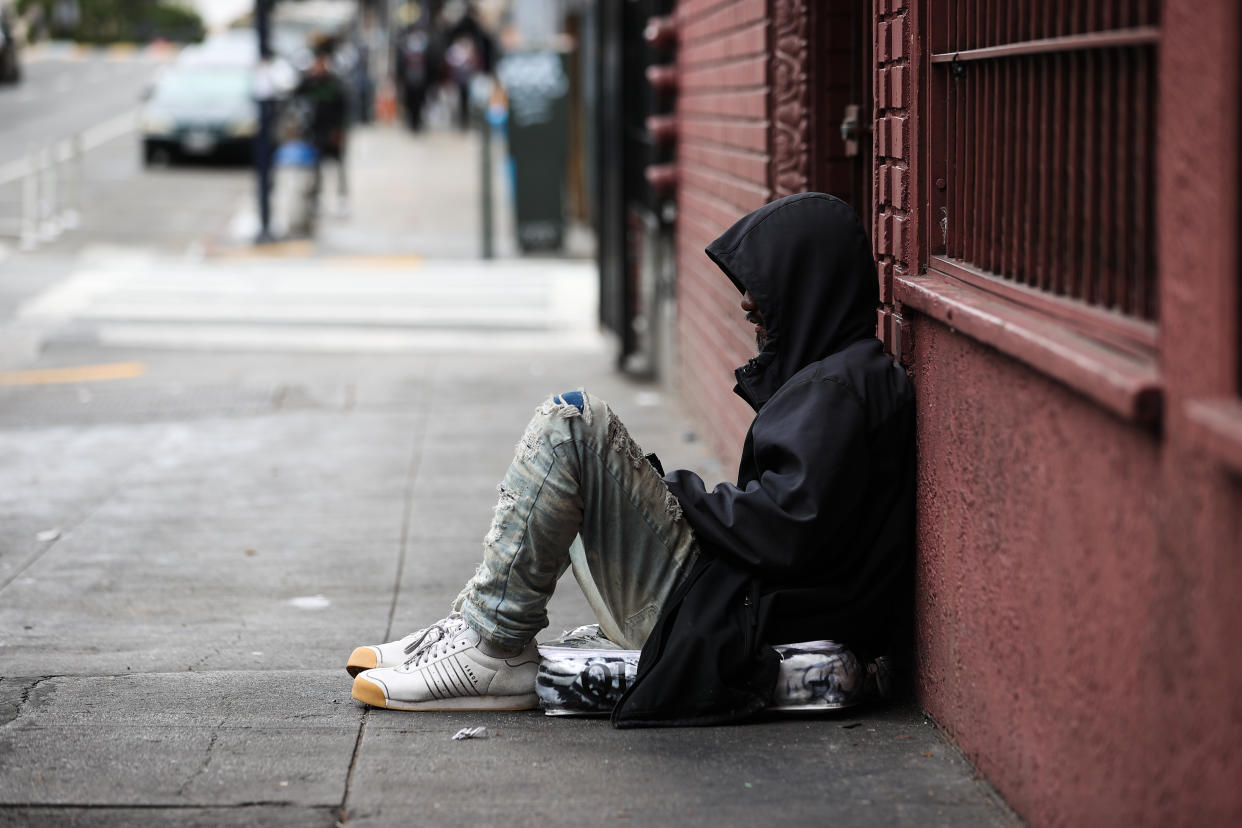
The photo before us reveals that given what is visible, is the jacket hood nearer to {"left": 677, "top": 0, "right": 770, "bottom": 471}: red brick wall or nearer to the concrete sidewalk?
the concrete sidewalk

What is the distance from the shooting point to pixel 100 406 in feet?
29.7

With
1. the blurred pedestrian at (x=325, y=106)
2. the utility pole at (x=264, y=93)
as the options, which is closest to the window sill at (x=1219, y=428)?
the utility pole at (x=264, y=93)

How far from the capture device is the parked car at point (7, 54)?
1554 inches

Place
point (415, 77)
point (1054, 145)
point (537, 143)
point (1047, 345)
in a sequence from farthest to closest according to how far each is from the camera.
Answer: point (415, 77) < point (537, 143) < point (1054, 145) < point (1047, 345)

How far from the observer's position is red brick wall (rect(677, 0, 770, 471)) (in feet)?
20.3

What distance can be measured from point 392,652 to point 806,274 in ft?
4.78

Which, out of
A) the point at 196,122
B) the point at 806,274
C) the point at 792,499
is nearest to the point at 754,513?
the point at 792,499

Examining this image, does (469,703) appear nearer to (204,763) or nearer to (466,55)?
(204,763)

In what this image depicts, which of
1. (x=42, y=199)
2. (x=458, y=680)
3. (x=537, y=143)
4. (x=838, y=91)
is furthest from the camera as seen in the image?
(x=42, y=199)

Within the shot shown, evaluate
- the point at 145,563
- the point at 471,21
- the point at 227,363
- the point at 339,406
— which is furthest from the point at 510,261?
the point at 471,21

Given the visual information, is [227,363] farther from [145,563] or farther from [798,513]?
[798,513]

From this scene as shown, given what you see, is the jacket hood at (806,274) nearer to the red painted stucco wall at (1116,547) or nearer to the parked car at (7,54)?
the red painted stucco wall at (1116,547)

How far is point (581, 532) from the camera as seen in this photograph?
387 cm

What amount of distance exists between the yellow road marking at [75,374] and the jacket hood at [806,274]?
22.9 ft
